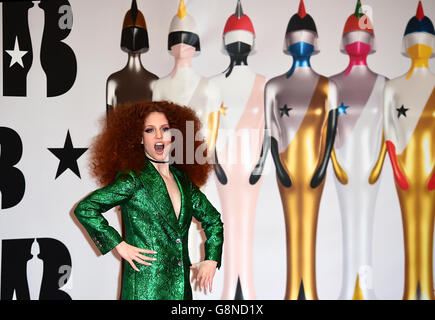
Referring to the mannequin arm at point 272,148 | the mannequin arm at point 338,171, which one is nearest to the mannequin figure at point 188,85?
the mannequin arm at point 272,148

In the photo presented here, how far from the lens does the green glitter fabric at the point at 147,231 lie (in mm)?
1909

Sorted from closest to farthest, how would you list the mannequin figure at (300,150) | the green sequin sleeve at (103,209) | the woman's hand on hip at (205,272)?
the green sequin sleeve at (103,209), the woman's hand on hip at (205,272), the mannequin figure at (300,150)

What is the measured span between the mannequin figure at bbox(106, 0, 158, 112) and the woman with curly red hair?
0.43 m

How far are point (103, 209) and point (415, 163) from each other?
188cm

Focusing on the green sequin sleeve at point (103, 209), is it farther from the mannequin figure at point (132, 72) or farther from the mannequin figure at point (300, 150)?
the mannequin figure at point (300, 150)

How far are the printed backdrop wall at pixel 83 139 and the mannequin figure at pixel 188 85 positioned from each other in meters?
0.05

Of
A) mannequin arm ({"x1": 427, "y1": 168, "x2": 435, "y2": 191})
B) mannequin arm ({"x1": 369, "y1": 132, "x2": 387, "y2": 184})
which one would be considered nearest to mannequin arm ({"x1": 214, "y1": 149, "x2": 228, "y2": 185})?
mannequin arm ({"x1": 369, "y1": 132, "x2": 387, "y2": 184})

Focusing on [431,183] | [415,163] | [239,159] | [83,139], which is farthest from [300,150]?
[83,139]

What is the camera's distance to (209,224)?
214cm

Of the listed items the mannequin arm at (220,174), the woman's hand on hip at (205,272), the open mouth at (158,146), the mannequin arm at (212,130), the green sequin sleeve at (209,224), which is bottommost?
the woman's hand on hip at (205,272)

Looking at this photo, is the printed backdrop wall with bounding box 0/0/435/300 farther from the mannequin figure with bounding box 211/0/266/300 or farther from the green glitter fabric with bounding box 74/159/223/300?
the green glitter fabric with bounding box 74/159/223/300

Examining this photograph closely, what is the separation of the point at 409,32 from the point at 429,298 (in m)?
1.65
